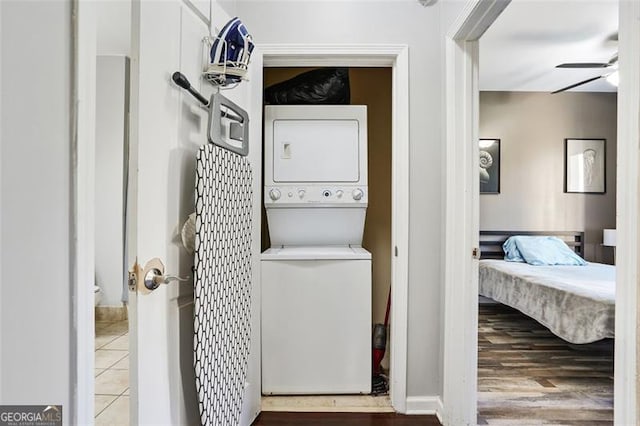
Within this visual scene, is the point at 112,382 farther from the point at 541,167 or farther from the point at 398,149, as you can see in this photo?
the point at 541,167

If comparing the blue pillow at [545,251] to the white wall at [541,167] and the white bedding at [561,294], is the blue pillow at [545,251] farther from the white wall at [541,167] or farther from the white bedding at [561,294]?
the white wall at [541,167]

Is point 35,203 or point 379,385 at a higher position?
point 35,203

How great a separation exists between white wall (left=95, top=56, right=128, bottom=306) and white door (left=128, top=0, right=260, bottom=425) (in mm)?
33

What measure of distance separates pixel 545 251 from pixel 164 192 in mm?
4437

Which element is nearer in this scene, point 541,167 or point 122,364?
point 122,364

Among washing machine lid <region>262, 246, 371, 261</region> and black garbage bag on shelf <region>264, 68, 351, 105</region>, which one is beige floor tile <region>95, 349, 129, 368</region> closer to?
washing machine lid <region>262, 246, 371, 261</region>

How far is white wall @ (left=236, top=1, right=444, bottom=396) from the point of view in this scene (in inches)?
82.7

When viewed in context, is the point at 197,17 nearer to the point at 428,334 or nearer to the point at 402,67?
the point at 402,67

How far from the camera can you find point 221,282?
142 centimetres

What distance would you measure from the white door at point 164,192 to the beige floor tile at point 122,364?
2 centimetres

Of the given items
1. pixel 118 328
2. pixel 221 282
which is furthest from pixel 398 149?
pixel 118 328

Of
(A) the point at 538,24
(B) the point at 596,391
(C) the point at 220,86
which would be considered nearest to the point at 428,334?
(B) the point at 596,391

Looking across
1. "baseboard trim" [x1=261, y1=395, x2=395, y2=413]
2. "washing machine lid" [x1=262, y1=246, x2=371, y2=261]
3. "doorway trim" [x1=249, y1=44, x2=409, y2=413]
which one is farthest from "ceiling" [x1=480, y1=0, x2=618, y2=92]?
"baseboard trim" [x1=261, y1=395, x2=395, y2=413]

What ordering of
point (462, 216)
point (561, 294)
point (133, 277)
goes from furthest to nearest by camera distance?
point (561, 294), point (462, 216), point (133, 277)
